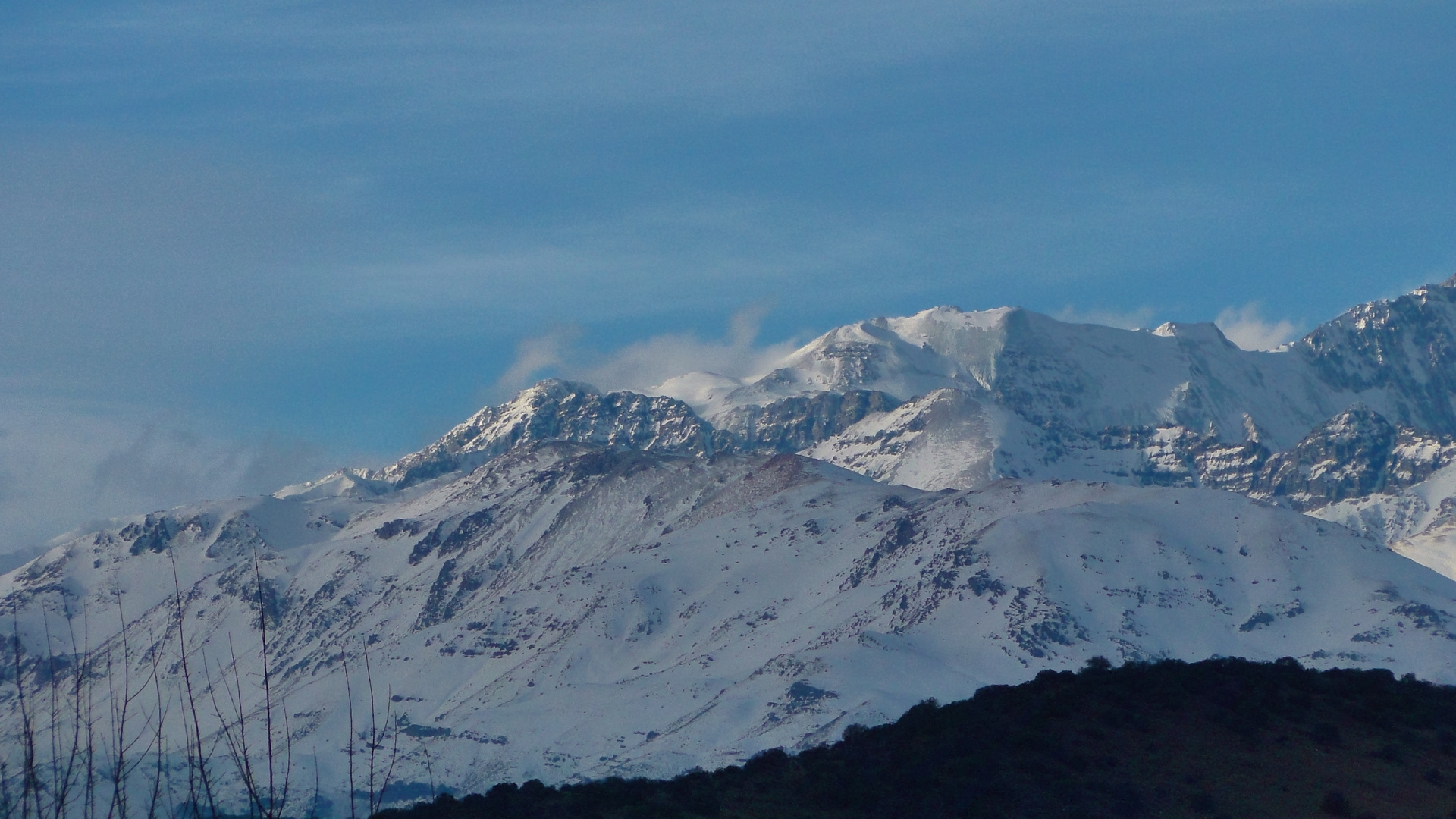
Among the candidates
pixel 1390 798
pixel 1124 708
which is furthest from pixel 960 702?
pixel 1390 798

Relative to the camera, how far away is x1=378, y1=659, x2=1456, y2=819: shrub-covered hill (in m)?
65.7

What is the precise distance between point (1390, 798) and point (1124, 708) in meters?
11.9

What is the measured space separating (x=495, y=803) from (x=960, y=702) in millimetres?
25548

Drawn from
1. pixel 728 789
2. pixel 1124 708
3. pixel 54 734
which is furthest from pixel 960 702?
pixel 54 734

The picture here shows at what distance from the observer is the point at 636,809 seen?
213ft

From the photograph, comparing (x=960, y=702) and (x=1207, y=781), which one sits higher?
(x=960, y=702)

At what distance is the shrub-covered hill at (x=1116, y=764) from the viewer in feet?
216

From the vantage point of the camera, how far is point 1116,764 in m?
69.2

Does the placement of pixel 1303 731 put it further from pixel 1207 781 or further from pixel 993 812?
pixel 993 812

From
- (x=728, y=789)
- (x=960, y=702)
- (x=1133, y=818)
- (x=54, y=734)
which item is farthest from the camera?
(x=960, y=702)

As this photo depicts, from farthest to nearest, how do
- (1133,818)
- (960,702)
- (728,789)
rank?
(960,702) < (728,789) < (1133,818)

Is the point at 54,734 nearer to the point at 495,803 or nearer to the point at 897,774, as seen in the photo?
the point at 495,803

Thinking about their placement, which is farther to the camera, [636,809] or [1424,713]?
[1424,713]

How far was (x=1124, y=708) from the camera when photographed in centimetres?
7400
